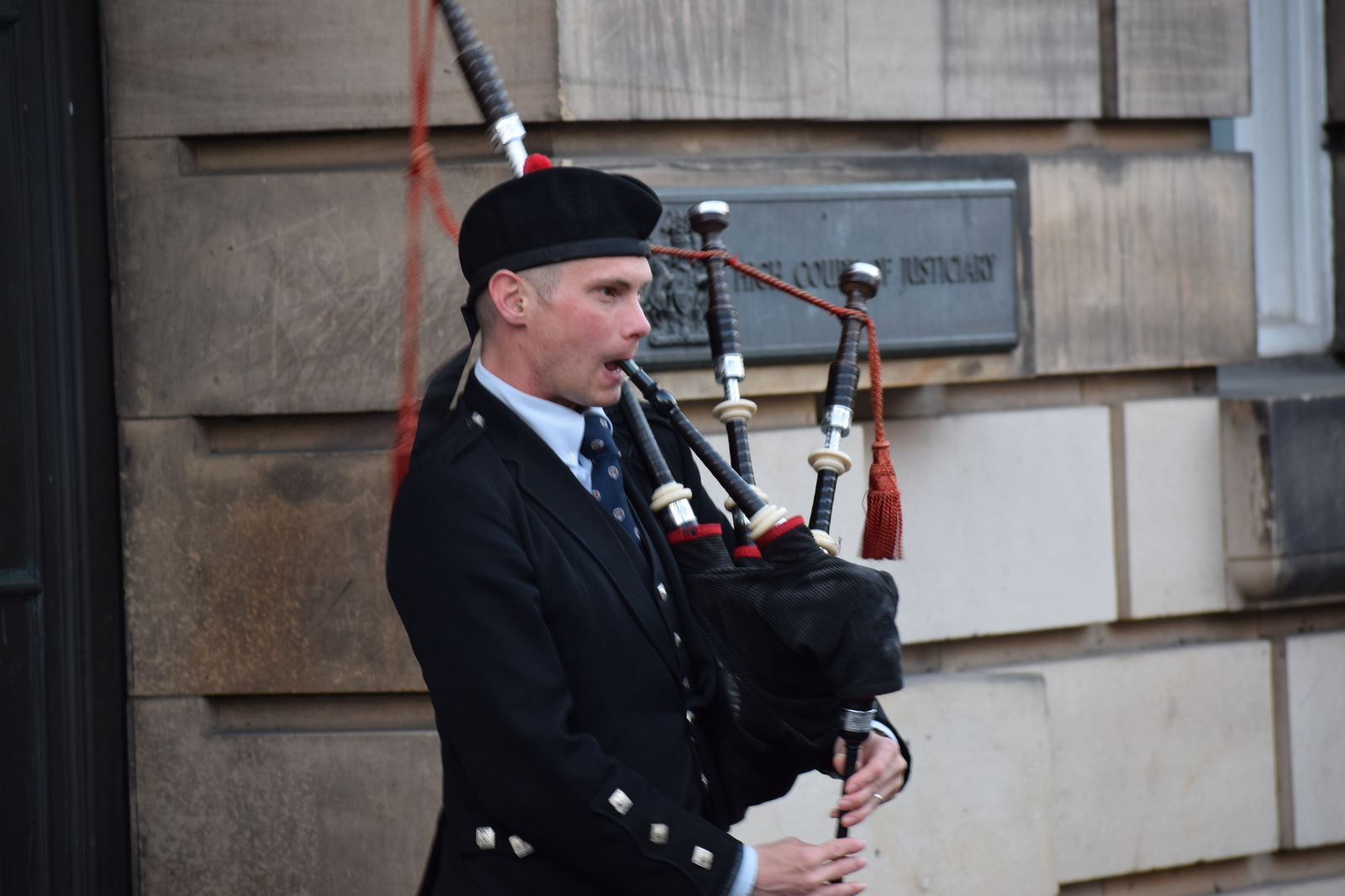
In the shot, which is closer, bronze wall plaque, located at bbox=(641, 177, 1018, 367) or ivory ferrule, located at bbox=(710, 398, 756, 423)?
ivory ferrule, located at bbox=(710, 398, 756, 423)

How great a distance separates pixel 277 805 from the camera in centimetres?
329

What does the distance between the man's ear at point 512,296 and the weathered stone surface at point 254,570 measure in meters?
1.23

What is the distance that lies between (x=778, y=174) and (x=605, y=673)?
5.68 ft

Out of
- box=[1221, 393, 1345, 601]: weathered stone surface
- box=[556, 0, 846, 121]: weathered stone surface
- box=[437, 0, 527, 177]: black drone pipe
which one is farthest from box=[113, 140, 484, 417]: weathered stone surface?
box=[1221, 393, 1345, 601]: weathered stone surface

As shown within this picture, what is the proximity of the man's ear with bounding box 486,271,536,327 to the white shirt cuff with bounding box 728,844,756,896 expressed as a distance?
2.90ft

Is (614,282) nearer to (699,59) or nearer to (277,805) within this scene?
(699,59)

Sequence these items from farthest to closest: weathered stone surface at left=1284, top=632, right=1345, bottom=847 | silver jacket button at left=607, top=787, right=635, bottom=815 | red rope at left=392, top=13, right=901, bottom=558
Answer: weathered stone surface at left=1284, top=632, right=1345, bottom=847, red rope at left=392, top=13, right=901, bottom=558, silver jacket button at left=607, top=787, right=635, bottom=815

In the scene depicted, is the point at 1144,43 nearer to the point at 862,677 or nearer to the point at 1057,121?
the point at 1057,121

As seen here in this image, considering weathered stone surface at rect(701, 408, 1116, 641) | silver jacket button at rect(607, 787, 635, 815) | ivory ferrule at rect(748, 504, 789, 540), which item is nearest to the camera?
silver jacket button at rect(607, 787, 635, 815)

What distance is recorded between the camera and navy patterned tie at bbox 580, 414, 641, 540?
2.20 m

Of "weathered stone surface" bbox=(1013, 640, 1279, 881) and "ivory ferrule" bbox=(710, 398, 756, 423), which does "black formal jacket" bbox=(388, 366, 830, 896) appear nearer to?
"ivory ferrule" bbox=(710, 398, 756, 423)

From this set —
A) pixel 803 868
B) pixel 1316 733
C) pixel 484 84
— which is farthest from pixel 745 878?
pixel 1316 733

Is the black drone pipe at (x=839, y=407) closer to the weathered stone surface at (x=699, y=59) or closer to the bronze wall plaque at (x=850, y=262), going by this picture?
the bronze wall plaque at (x=850, y=262)

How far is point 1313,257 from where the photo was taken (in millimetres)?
4531
